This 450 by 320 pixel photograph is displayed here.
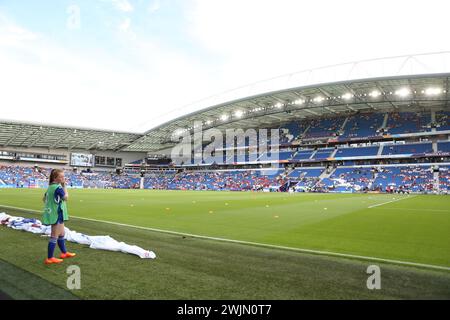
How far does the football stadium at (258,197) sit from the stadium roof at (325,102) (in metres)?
0.29

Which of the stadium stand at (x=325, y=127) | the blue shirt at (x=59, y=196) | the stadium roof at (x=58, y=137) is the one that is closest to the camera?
the blue shirt at (x=59, y=196)

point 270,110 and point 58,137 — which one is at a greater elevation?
point 270,110

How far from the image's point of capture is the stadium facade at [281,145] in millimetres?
48875

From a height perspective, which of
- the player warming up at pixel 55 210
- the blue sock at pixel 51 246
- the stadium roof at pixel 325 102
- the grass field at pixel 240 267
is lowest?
the grass field at pixel 240 267

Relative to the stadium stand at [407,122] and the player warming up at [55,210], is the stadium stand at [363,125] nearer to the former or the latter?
the stadium stand at [407,122]

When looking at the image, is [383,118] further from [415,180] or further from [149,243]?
[149,243]

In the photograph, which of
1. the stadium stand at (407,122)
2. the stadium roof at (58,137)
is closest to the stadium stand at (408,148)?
the stadium stand at (407,122)

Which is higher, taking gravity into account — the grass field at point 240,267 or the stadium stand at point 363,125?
the stadium stand at point 363,125

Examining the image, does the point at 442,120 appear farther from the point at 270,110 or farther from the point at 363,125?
the point at 270,110

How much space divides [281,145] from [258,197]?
37322mm

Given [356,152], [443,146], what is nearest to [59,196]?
[443,146]

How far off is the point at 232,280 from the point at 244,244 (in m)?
3.21

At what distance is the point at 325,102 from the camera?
172ft

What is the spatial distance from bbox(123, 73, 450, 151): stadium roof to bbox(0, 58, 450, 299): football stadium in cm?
29
